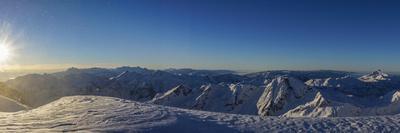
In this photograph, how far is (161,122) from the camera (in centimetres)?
2139

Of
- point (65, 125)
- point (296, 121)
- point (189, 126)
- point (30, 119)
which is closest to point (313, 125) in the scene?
point (296, 121)

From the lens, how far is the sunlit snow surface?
2042 cm

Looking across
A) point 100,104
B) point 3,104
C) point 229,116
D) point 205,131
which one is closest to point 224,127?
point 205,131

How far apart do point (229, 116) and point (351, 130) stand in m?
6.43

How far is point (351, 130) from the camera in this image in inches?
867

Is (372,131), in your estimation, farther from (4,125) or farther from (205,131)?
(4,125)

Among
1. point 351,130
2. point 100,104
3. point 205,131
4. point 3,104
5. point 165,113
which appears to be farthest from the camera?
point 3,104

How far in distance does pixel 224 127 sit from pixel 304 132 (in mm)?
3783

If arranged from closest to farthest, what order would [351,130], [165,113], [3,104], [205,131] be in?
[205,131] → [351,130] → [165,113] → [3,104]

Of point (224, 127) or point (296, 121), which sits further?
point (296, 121)

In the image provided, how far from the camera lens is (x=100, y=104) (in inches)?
1093

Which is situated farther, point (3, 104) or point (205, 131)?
point (3, 104)

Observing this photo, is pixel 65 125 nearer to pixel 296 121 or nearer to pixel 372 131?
pixel 296 121

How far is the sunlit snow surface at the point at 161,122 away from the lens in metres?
20.4
